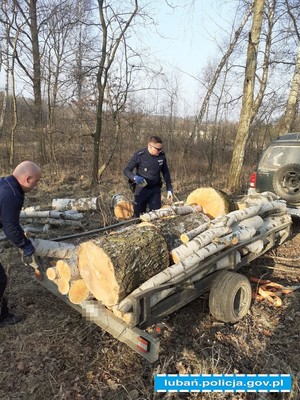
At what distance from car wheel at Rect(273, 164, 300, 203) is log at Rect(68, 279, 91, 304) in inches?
170

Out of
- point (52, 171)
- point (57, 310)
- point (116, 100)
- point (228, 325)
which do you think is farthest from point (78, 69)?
point (228, 325)

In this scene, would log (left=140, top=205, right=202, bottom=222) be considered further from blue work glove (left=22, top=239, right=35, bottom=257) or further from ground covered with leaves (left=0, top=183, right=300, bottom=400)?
blue work glove (left=22, top=239, right=35, bottom=257)

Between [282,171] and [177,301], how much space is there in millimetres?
3884

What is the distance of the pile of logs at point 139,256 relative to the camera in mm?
2671

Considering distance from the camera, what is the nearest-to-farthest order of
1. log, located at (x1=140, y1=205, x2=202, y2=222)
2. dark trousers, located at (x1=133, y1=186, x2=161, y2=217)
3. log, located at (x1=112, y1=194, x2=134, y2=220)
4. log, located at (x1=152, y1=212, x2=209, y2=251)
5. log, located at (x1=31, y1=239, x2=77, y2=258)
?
1. log, located at (x1=31, y1=239, x2=77, y2=258)
2. log, located at (x1=152, y1=212, x2=209, y2=251)
3. log, located at (x1=140, y1=205, x2=202, y2=222)
4. dark trousers, located at (x1=133, y1=186, x2=161, y2=217)
5. log, located at (x1=112, y1=194, x2=134, y2=220)

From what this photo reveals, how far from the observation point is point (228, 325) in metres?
3.33

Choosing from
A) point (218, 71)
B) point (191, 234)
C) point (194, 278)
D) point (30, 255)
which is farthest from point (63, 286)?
point (218, 71)

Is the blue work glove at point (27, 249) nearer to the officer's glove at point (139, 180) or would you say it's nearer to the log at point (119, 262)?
the log at point (119, 262)

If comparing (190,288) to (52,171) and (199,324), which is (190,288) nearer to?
(199,324)

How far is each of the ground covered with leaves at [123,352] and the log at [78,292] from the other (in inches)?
17.4

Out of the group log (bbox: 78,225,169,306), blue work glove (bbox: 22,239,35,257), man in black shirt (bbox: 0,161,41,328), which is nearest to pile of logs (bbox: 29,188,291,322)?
log (bbox: 78,225,169,306)

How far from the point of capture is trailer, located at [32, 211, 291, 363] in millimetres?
2443

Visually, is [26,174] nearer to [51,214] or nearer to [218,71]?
[51,214]

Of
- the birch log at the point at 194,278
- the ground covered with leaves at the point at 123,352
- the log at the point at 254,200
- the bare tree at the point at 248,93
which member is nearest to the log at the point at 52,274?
the ground covered with leaves at the point at 123,352
